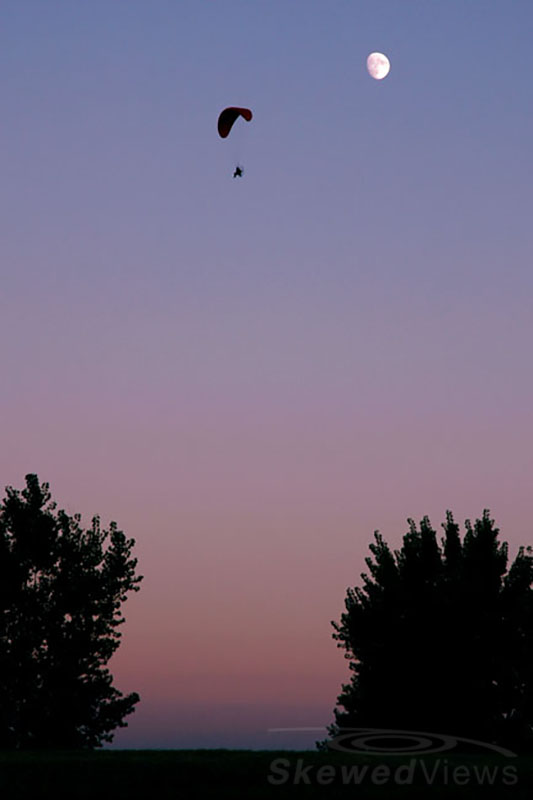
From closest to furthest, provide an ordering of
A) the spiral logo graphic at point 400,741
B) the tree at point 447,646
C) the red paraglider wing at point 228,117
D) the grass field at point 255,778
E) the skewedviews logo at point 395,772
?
the grass field at point 255,778 < the skewedviews logo at point 395,772 < the spiral logo graphic at point 400,741 < the tree at point 447,646 < the red paraglider wing at point 228,117

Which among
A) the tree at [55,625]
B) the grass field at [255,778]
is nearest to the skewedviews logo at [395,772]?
the grass field at [255,778]

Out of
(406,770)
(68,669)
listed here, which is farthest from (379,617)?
(406,770)

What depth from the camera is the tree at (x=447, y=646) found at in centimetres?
4731

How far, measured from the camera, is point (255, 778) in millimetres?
25484

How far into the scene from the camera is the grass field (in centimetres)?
2464

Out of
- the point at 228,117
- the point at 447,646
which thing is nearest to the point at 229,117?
the point at 228,117

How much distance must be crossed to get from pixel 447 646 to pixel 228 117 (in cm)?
2821

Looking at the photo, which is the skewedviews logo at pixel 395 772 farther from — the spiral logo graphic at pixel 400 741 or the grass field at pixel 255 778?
the spiral logo graphic at pixel 400 741

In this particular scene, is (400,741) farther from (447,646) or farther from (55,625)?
(55,625)

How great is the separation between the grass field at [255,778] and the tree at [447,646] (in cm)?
2044

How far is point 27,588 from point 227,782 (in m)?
37.2

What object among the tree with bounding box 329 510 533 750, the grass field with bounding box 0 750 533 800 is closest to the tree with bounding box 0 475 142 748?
the tree with bounding box 329 510 533 750

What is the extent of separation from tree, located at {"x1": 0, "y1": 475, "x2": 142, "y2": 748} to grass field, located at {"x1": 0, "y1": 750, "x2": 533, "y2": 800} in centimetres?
3110

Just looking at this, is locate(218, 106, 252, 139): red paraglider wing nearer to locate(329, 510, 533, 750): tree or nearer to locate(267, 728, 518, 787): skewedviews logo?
locate(329, 510, 533, 750): tree
